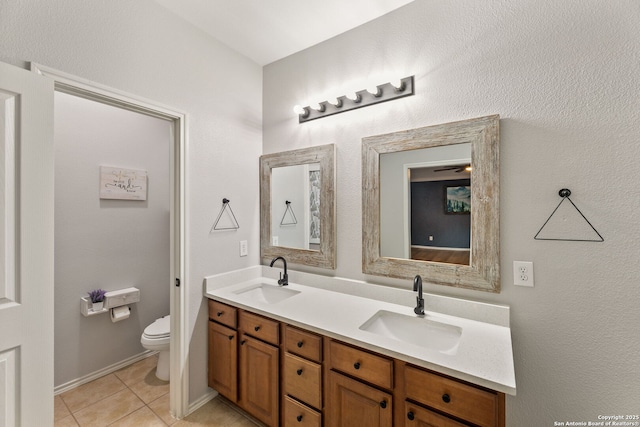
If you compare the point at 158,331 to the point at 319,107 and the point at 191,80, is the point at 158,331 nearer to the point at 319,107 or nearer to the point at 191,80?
the point at 191,80

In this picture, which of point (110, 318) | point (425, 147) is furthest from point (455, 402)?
point (110, 318)

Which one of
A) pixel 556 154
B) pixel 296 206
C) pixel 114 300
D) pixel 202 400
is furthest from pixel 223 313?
pixel 556 154

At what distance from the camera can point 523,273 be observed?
Result: 138 cm

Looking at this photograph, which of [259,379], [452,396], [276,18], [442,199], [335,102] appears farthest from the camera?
[335,102]

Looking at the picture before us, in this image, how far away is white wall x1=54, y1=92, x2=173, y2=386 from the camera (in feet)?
7.07

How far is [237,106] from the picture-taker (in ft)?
7.30

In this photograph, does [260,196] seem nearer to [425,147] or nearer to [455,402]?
[425,147]

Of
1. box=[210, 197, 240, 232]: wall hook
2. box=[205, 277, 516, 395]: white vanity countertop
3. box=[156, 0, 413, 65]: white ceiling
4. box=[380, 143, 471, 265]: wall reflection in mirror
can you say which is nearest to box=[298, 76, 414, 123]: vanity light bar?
box=[380, 143, 471, 265]: wall reflection in mirror

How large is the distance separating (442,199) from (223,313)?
1.62 m

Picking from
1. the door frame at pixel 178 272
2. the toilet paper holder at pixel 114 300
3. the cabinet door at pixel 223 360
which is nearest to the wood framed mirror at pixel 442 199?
the cabinet door at pixel 223 360

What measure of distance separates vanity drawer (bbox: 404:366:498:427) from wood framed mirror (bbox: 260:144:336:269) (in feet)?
3.14

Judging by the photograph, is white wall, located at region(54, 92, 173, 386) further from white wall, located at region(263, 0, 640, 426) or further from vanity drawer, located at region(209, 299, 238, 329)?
white wall, located at region(263, 0, 640, 426)

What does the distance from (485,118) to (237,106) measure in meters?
1.77

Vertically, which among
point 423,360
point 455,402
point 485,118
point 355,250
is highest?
point 485,118
